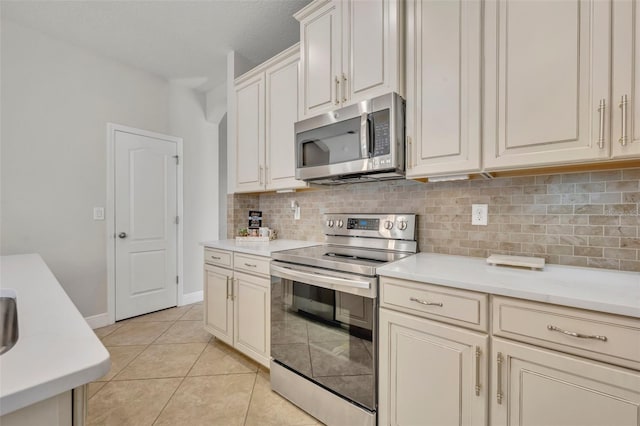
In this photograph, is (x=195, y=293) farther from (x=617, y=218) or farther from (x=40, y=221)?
(x=617, y=218)

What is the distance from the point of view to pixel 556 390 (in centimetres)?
98

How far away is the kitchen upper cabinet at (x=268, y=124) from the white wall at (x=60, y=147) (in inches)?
56.0

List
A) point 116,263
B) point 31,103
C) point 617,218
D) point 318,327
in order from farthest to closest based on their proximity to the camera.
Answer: point 116,263 → point 31,103 → point 318,327 → point 617,218

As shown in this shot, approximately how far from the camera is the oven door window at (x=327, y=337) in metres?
1.44

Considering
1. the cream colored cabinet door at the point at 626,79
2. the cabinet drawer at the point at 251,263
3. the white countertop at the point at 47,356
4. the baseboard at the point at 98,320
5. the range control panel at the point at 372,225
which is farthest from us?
the baseboard at the point at 98,320

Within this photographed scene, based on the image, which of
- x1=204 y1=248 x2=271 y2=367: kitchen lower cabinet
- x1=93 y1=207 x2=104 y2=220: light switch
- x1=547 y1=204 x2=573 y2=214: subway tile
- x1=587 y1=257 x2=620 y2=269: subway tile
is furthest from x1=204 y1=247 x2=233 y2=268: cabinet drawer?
x1=587 y1=257 x2=620 y2=269: subway tile

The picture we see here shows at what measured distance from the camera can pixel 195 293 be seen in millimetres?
3729

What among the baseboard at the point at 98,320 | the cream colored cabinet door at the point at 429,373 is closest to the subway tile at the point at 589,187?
the cream colored cabinet door at the point at 429,373

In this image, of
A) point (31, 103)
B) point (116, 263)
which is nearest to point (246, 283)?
point (116, 263)

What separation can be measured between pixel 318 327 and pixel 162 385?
123 cm

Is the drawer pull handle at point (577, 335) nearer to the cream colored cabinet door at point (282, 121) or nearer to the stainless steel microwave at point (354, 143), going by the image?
the stainless steel microwave at point (354, 143)

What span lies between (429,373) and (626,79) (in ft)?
4.49

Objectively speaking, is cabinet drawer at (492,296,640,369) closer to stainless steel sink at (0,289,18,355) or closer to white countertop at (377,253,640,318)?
white countertop at (377,253,640,318)

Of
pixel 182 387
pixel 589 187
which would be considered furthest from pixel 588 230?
pixel 182 387
